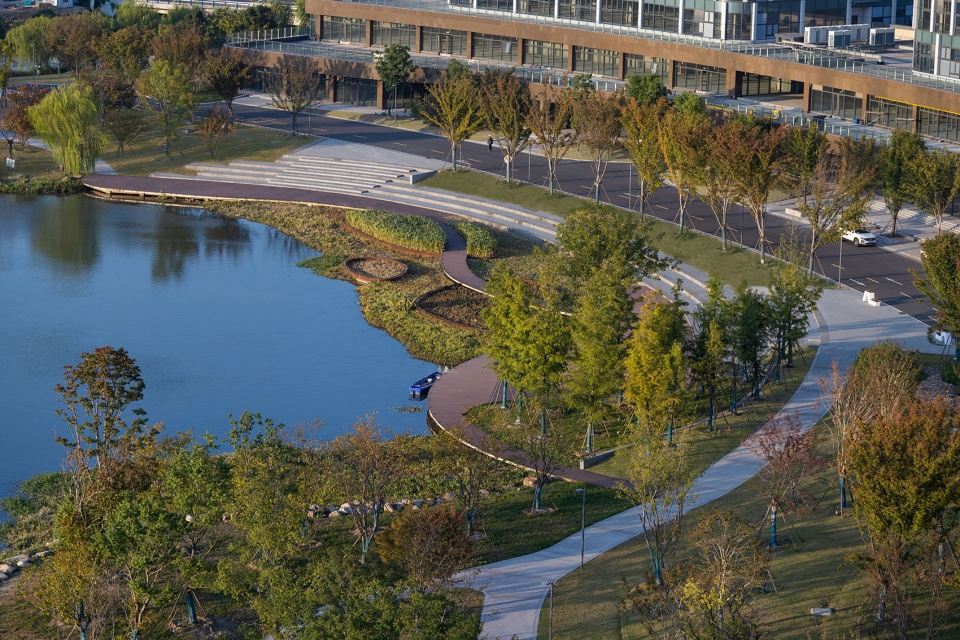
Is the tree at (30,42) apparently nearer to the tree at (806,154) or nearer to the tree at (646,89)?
the tree at (646,89)

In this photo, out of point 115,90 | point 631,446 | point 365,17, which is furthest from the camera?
point 365,17

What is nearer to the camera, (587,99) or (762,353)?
(762,353)

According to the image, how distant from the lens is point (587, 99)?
8738cm

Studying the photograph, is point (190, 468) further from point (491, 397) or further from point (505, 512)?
point (491, 397)

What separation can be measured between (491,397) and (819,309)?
18763mm

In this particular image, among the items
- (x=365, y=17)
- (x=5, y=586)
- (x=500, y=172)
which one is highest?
(x=365, y=17)

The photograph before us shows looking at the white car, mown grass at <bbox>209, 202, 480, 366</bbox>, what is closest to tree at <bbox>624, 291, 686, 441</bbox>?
mown grass at <bbox>209, 202, 480, 366</bbox>

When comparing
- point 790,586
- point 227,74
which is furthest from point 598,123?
point 790,586

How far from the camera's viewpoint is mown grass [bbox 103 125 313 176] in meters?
100

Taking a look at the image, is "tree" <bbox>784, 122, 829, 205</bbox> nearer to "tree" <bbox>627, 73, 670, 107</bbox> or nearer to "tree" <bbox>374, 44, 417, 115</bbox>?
"tree" <bbox>627, 73, 670, 107</bbox>

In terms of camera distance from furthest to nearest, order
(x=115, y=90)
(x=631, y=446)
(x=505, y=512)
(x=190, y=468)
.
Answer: (x=115, y=90), (x=631, y=446), (x=505, y=512), (x=190, y=468)

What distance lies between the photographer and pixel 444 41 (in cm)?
12206

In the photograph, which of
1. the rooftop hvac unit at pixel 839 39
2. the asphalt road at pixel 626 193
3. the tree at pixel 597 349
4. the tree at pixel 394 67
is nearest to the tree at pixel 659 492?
the tree at pixel 597 349

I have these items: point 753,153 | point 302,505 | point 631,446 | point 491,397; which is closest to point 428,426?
point 491,397
